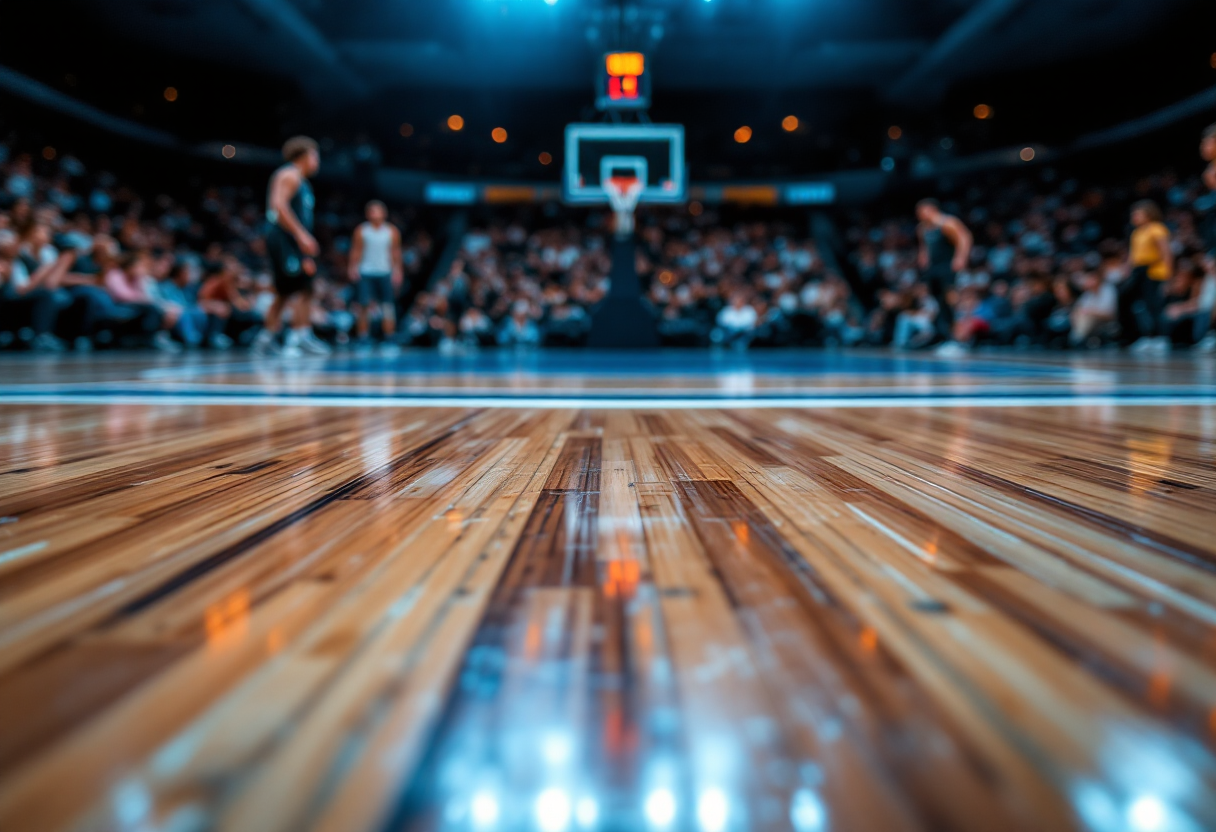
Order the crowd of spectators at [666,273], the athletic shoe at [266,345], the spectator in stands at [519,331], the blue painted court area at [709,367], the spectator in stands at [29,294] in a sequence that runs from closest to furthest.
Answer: the blue painted court area at [709,367], the athletic shoe at [266,345], the spectator in stands at [29,294], the crowd of spectators at [666,273], the spectator in stands at [519,331]

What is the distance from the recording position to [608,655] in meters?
0.21

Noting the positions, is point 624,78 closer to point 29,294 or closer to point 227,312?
point 227,312

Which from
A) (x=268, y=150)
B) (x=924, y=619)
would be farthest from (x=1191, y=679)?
(x=268, y=150)

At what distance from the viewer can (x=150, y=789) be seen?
0.47 ft

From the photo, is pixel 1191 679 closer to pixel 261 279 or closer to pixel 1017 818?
pixel 1017 818

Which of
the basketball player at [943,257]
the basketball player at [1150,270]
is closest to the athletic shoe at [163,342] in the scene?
the basketball player at [943,257]

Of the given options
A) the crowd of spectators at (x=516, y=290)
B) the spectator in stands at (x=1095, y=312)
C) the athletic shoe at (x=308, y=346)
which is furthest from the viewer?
the crowd of spectators at (x=516, y=290)

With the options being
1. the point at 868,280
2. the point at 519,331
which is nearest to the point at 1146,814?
the point at 519,331

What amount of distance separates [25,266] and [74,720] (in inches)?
216

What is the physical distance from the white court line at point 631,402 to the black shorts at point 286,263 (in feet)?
7.06

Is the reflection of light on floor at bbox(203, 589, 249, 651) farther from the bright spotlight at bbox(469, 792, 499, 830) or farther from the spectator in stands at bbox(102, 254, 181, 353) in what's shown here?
the spectator in stands at bbox(102, 254, 181, 353)

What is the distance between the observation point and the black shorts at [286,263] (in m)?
3.21

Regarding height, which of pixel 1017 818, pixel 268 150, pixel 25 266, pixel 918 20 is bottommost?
pixel 1017 818

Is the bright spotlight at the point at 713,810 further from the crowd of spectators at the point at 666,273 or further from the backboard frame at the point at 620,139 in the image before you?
the backboard frame at the point at 620,139
